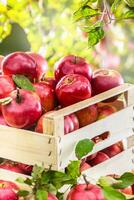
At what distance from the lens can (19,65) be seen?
5.46 ft

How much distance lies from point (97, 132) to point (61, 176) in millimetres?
221

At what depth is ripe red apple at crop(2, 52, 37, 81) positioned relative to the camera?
1666 millimetres

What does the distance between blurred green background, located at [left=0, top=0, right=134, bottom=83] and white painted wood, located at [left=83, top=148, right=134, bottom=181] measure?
80 centimetres

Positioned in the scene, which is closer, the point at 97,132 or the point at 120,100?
the point at 97,132

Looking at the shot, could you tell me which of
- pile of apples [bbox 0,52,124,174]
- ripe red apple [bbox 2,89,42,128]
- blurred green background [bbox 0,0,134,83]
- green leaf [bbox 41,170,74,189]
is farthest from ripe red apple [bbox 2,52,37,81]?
blurred green background [bbox 0,0,134,83]

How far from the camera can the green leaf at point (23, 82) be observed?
1.57m

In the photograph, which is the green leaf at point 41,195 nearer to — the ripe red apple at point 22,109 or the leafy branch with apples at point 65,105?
the leafy branch with apples at point 65,105

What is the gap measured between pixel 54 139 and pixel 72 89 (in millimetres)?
160

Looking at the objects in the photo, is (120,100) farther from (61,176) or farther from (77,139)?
(61,176)

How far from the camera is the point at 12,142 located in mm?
1599

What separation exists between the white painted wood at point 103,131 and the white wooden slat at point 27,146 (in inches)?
1.2

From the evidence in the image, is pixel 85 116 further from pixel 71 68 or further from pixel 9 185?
pixel 9 185

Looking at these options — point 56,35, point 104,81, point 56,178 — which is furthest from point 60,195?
point 56,35

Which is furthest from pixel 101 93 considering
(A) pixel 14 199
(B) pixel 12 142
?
(A) pixel 14 199
